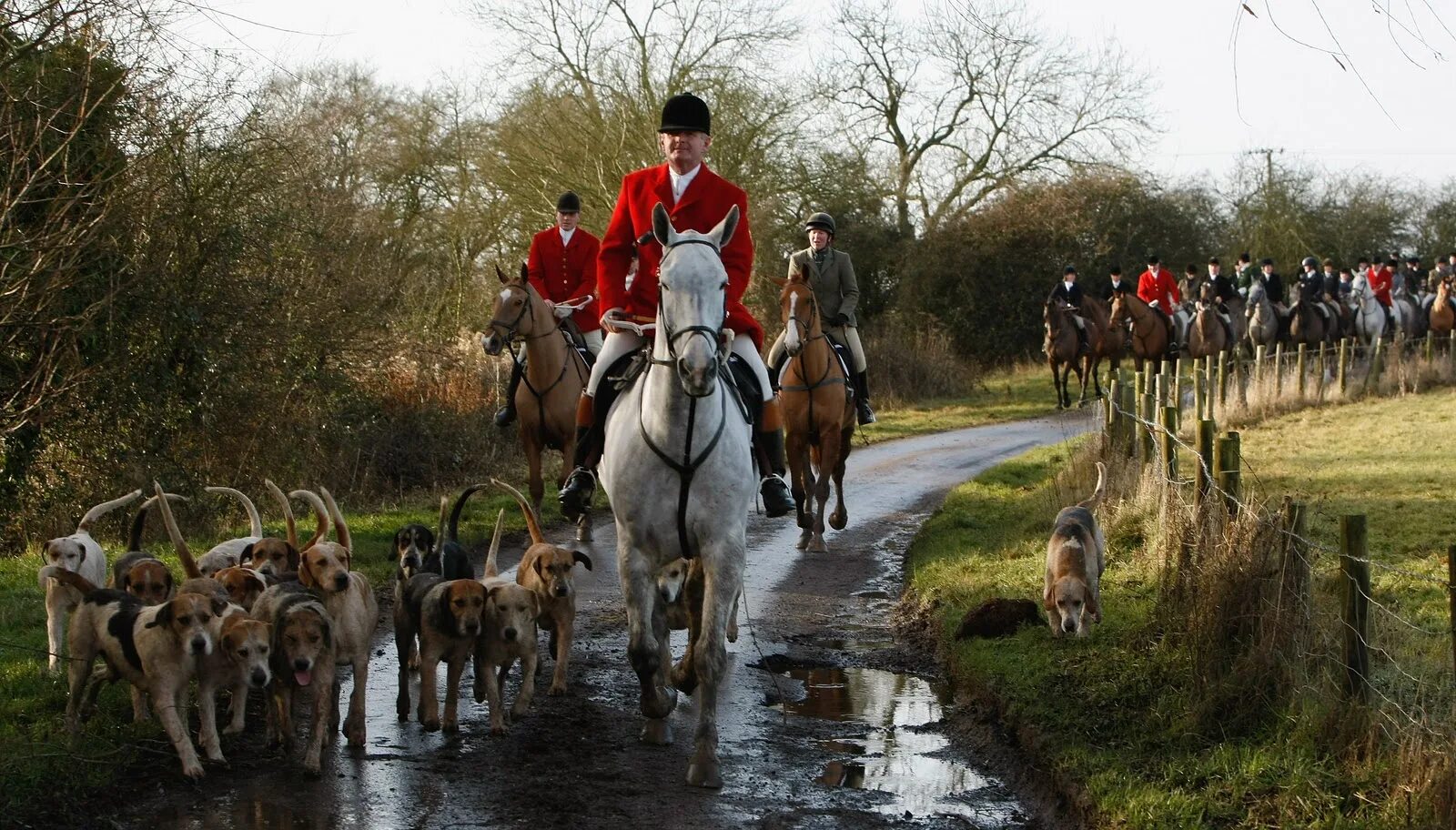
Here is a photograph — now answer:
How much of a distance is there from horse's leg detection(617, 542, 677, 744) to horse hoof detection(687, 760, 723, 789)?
59cm

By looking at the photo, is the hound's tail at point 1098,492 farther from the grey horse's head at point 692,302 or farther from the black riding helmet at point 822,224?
the grey horse's head at point 692,302

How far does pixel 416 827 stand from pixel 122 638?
1718 mm

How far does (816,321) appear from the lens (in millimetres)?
12625

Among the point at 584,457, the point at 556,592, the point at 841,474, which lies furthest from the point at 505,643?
the point at 841,474

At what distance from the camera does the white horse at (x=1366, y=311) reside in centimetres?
3369

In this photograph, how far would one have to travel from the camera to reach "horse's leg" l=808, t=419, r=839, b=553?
40.3 feet

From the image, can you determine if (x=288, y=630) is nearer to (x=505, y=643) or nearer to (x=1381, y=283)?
(x=505, y=643)

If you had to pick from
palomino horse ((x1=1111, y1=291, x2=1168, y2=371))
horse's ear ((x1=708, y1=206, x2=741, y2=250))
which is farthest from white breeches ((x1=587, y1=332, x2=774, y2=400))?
palomino horse ((x1=1111, y1=291, x2=1168, y2=371))

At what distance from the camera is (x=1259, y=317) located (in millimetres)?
31719

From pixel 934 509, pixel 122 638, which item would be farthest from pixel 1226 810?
pixel 934 509

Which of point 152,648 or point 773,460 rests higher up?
Answer: point 773,460

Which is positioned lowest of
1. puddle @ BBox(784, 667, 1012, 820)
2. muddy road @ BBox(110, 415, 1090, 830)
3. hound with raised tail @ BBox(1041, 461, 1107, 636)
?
puddle @ BBox(784, 667, 1012, 820)

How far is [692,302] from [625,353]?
4.88 feet

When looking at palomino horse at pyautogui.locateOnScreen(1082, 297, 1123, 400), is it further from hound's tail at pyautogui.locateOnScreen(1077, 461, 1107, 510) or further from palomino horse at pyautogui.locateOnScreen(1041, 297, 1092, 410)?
hound's tail at pyautogui.locateOnScreen(1077, 461, 1107, 510)
